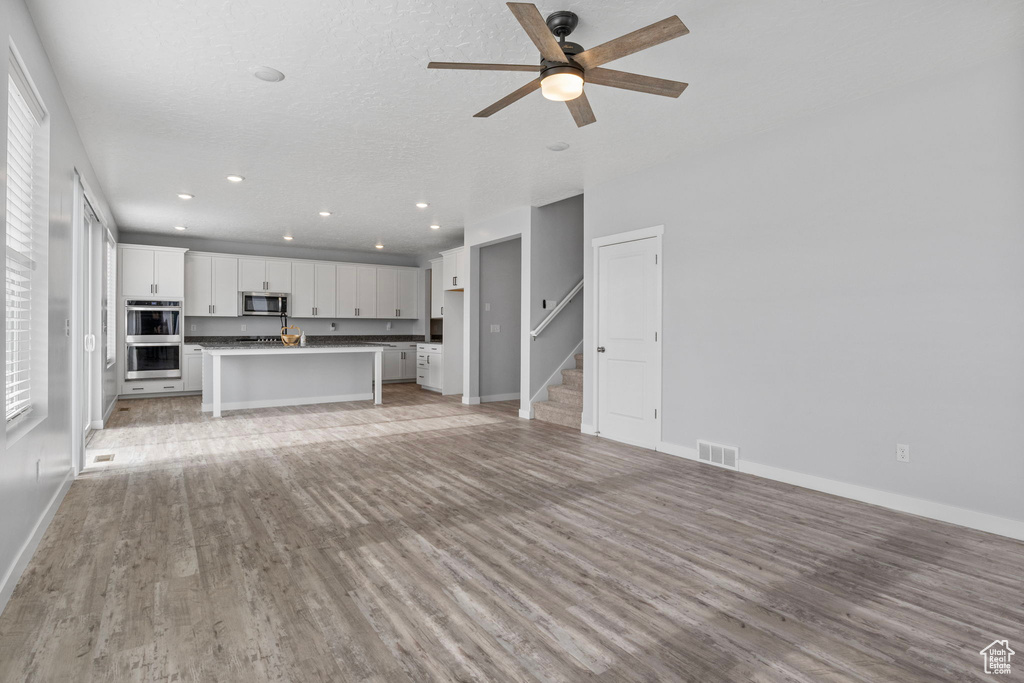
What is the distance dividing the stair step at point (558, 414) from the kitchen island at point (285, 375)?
2558mm

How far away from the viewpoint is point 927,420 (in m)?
3.28

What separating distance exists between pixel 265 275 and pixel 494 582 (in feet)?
28.0

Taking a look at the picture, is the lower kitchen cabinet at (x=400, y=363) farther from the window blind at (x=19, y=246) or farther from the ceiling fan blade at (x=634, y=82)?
the ceiling fan blade at (x=634, y=82)

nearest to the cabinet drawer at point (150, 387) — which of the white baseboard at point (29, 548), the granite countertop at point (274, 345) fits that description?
the granite countertop at point (274, 345)

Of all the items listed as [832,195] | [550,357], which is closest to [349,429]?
[550,357]

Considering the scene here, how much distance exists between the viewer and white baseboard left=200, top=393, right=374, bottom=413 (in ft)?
23.8

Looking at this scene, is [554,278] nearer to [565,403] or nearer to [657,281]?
[565,403]

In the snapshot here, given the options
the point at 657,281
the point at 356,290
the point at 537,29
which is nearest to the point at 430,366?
the point at 356,290

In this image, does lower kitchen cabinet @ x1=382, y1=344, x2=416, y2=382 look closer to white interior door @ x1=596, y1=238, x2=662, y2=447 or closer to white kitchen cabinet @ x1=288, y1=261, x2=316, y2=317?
white kitchen cabinet @ x1=288, y1=261, x2=316, y2=317

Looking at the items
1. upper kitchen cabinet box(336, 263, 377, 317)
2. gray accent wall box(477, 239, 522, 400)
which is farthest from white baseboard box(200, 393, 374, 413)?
upper kitchen cabinet box(336, 263, 377, 317)

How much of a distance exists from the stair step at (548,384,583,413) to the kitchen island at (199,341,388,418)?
8.68 ft

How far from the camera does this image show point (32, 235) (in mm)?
2902

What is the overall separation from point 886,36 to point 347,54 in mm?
2805

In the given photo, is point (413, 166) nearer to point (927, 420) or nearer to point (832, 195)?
point (832, 195)
